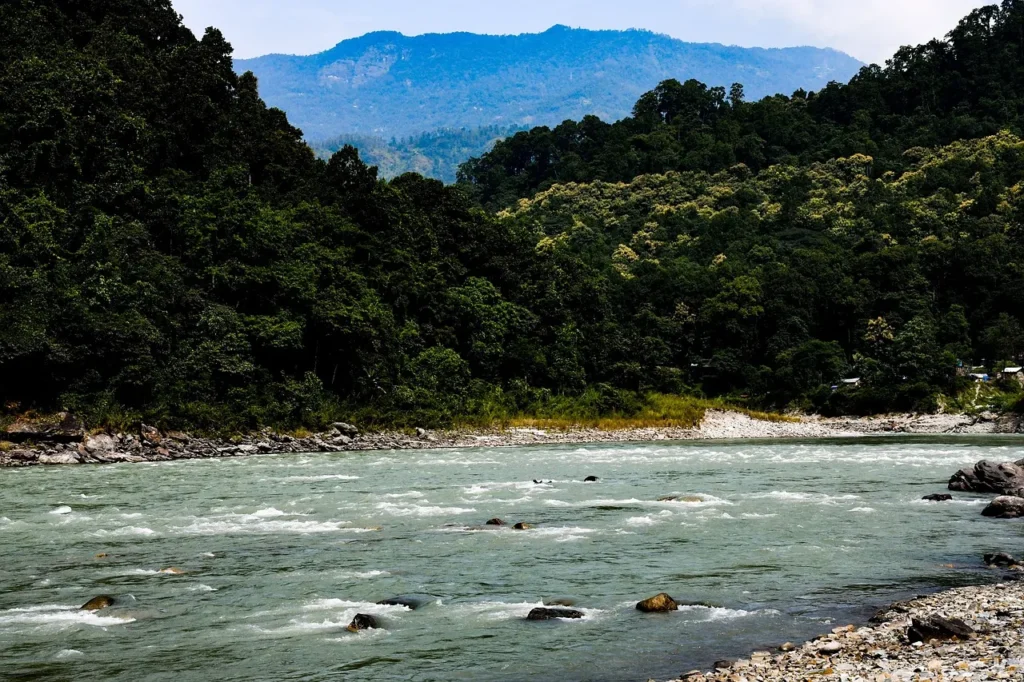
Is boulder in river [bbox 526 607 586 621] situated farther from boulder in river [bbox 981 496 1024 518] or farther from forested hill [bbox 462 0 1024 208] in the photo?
forested hill [bbox 462 0 1024 208]

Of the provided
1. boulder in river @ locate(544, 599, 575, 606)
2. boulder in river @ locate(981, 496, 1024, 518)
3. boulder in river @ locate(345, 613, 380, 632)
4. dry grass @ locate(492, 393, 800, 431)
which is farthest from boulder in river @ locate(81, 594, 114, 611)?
dry grass @ locate(492, 393, 800, 431)

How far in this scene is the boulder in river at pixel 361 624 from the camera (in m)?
13.5

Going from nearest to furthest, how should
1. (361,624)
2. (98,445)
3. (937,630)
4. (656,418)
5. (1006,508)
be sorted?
(937,630) → (361,624) → (1006,508) → (98,445) → (656,418)

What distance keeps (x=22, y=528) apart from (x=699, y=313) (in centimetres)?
7165

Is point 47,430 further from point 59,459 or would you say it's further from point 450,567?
point 450,567

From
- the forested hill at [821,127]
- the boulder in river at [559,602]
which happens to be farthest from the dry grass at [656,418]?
the forested hill at [821,127]

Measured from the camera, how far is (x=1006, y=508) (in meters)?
23.8

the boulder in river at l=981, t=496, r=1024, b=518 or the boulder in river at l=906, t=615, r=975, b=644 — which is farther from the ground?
the boulder in river at l=906, t=615, r=975, b=644

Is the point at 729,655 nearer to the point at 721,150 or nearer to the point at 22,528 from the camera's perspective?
the point at 22,528

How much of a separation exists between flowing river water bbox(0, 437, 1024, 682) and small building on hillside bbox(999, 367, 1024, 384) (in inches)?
1638

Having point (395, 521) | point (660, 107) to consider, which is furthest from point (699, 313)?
point (660, 107)

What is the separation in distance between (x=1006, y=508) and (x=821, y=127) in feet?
427

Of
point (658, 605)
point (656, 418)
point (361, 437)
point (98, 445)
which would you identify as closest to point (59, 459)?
point (98, 445)

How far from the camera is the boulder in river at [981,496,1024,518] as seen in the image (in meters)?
23.8
